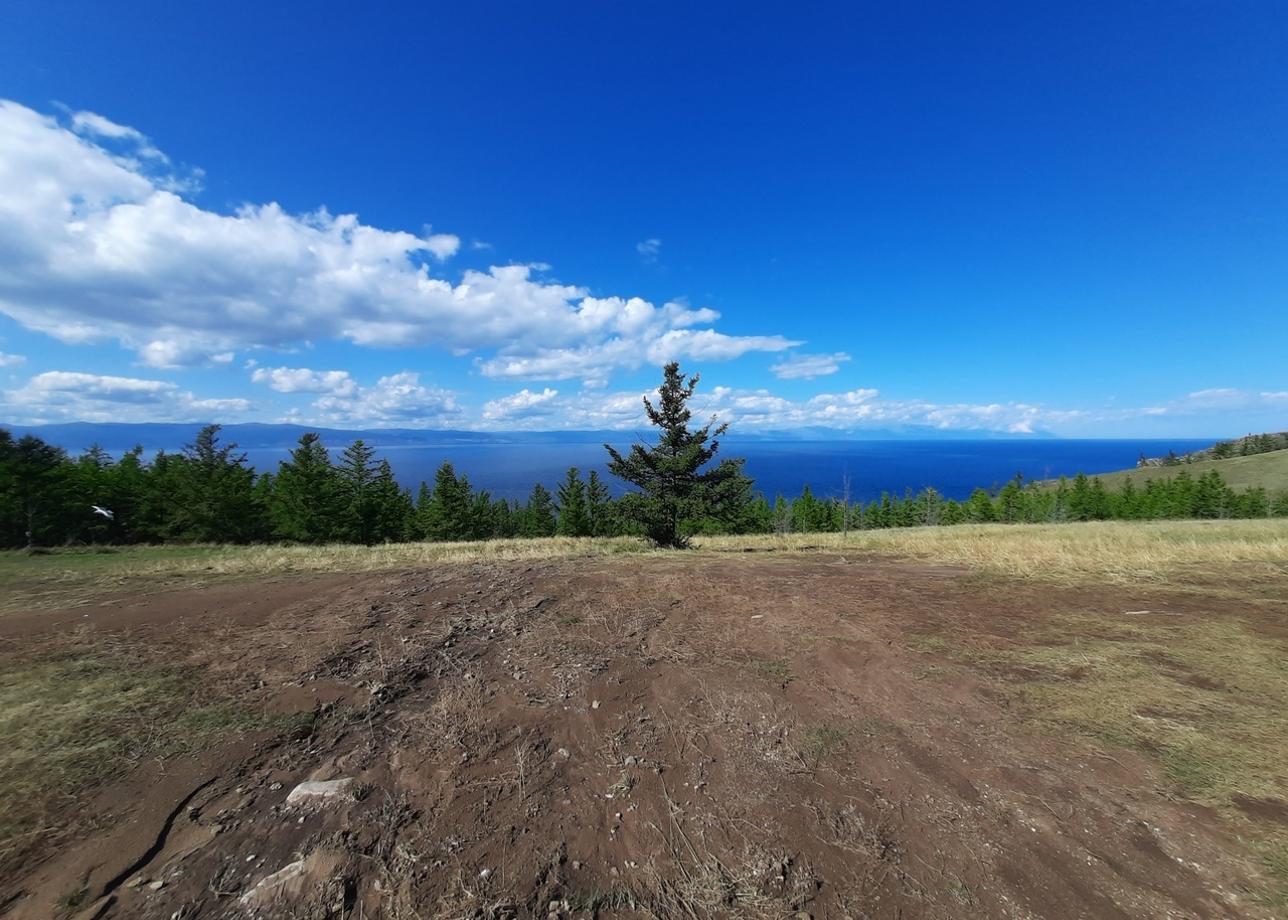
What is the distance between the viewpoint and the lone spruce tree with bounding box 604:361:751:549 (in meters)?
17.8

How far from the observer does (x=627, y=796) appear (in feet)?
12.6

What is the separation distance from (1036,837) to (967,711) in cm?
174

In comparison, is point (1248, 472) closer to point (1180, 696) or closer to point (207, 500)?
point (1180, 696)

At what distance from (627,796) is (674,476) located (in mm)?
14614

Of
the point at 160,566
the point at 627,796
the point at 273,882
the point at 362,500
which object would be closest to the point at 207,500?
the point at 362,500

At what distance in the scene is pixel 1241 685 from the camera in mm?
5309

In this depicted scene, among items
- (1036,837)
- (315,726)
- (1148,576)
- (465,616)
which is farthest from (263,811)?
(1148,576)

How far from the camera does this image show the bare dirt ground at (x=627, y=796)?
2.95 m

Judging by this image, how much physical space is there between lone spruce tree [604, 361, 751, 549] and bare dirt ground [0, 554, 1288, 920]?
34.9ft

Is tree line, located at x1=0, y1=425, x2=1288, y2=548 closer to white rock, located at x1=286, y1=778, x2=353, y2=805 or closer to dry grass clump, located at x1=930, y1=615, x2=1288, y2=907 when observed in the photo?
dry grass clump, located at x1=930, y1=615, x2=1288, y2=907

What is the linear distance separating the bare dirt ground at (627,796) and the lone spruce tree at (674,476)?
1064 cm

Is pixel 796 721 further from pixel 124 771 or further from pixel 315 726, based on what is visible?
pixel 124 771

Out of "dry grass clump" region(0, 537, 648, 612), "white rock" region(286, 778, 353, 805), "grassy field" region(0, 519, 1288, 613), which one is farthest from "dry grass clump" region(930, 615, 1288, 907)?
"dry grass clump" region(0, 537, 648, 612)

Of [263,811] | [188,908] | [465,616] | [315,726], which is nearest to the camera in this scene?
[188,908]
